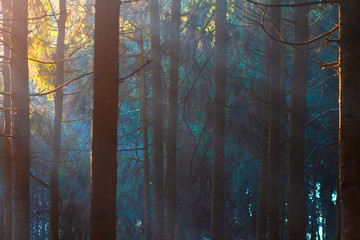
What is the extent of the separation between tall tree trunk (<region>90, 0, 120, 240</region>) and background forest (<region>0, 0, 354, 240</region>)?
1cm

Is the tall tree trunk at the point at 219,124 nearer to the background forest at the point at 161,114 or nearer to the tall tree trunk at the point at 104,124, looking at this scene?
the background forest at the point at 161,114

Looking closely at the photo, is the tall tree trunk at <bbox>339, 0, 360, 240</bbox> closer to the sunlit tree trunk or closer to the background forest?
the background forest

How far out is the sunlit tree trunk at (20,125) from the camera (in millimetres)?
7879

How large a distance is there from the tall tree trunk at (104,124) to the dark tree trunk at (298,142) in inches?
220

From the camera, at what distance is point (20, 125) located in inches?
311

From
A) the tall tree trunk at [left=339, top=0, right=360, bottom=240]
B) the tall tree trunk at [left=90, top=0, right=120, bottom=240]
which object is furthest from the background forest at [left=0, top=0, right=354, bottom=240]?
the tall tree trunk at [left=339, top=0, right=360, bottom=240]

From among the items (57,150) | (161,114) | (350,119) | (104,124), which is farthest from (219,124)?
(350,119)

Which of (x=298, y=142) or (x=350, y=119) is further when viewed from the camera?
(x=298, y=142)

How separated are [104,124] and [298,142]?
5.80 metres

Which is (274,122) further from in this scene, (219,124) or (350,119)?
(350,119)

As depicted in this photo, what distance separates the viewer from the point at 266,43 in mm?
13453

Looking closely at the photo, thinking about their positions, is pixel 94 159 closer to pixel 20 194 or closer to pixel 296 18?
pixel 20 194

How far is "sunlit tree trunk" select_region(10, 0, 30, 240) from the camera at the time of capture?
7.88m

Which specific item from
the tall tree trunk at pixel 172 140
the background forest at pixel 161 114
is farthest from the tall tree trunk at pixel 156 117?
the tall tree trunk at pixel 172 140
